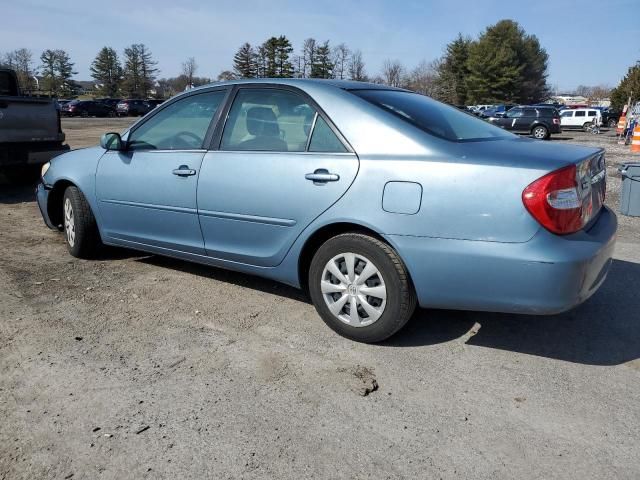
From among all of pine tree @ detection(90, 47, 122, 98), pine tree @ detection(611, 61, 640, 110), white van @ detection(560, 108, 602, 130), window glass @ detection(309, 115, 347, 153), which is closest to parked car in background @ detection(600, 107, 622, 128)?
pine tree @ detection(611, 61, 640, 110)

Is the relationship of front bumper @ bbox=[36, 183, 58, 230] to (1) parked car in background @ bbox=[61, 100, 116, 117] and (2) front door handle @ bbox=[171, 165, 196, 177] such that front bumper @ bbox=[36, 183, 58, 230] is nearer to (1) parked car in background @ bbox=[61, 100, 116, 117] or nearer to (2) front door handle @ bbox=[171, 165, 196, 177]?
(2) front door handle @ bbox=[171, 165, 196, 177]

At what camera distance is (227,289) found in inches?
170

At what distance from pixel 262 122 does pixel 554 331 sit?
2.37 meters

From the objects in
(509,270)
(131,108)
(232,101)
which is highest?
(131,108)

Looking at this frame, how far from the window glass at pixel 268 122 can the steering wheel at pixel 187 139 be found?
0.25 metres

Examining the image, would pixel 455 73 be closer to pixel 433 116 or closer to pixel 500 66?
pixel 500 66

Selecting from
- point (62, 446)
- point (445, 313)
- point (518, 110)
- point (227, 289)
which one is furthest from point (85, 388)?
point (518, 110)

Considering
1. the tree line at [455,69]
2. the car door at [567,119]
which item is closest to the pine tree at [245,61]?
the tree line at [455,69]

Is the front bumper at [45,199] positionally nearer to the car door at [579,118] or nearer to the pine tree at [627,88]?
the car door at [579,118]

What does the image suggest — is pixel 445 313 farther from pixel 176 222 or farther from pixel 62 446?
pixel 62 446

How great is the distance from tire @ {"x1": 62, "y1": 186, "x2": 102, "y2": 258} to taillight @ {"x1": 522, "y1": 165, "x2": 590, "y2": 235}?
144 inches

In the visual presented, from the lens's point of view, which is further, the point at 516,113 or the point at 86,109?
the point at 86,109

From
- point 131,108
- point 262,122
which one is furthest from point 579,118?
point 262,122

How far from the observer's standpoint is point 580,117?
123 ft
